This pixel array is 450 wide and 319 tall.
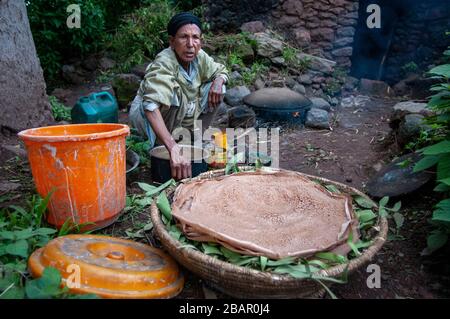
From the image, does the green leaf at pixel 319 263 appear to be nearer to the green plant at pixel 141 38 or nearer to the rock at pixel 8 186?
the rock at pixel 8 186

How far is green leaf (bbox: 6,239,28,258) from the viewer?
4.98 feet

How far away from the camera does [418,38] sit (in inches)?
276

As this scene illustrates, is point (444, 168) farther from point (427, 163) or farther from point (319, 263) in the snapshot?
point (319, 263)

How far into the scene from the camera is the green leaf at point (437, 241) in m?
1.73

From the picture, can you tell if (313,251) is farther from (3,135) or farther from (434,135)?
(3,135)

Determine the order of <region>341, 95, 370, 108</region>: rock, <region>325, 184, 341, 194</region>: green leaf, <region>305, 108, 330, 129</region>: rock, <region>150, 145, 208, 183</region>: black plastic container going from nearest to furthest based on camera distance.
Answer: <region>325, 184, 341, 194</region>: green leaf
<region>150, 145, 208, 183</region>: black plastic container
<region>305, 108, 330, 129</region>: rock
<region>341, 95, 370, 108</region>: rock

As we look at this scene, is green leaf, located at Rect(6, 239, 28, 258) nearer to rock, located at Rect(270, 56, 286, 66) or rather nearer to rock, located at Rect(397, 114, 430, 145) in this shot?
rock, located at Rect(397, 114, 430, 145)

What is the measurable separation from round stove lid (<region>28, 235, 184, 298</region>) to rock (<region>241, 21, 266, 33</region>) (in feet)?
17.9

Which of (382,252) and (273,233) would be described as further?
(382,252)

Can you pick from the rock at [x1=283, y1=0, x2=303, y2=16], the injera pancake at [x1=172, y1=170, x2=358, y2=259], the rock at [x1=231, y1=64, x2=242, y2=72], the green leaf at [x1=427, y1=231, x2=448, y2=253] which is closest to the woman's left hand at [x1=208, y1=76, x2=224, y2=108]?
the injera pancake at [x1=172, y1=170, x2=358, y2=259]

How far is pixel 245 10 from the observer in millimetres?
6477

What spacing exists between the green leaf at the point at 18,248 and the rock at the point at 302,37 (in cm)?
593
